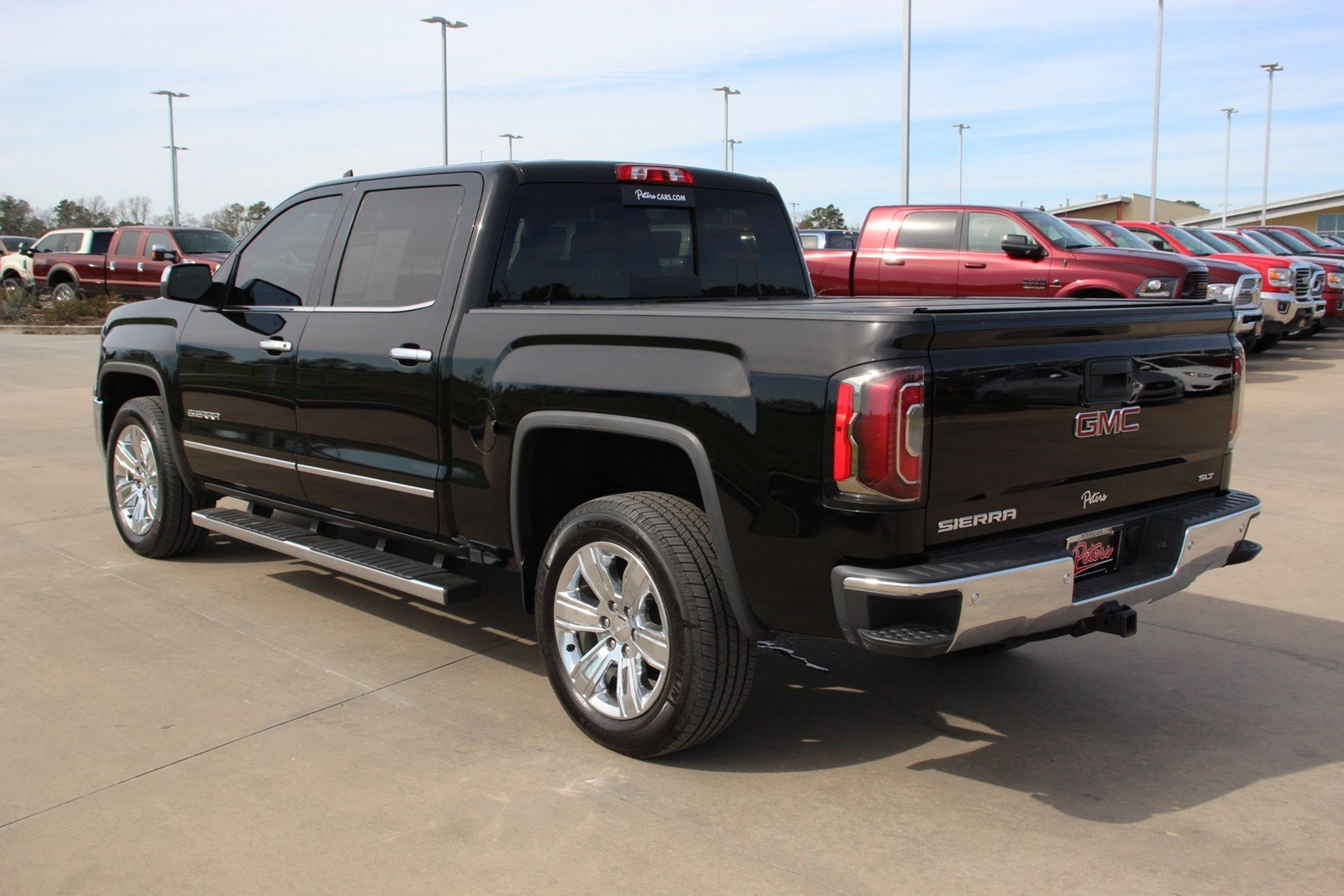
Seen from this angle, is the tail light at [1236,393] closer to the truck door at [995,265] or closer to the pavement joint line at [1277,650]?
the pavement joint line at [1277,650]

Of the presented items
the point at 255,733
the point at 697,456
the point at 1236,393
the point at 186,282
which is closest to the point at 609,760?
the point at 697,456

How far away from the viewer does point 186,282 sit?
5.61 metres

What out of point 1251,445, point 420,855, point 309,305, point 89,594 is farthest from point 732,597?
point 1251,445

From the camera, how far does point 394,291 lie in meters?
4.87

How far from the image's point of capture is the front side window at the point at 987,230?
13.8 m

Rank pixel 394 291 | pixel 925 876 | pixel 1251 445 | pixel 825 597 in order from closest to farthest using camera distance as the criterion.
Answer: pixel 925 876
pixel 825 597
pixel 394 291
pixel 1251 445

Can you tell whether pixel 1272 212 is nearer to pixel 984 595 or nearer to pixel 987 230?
pixel 987 230

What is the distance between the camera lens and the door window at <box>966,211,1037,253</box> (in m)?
13.8

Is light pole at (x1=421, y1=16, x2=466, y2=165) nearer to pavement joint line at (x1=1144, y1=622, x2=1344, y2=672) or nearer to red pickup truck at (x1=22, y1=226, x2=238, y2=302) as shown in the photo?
red pickup truck at (x1=22, y1=226, x2=238, y2=302)

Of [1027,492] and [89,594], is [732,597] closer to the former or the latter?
[1027,492]

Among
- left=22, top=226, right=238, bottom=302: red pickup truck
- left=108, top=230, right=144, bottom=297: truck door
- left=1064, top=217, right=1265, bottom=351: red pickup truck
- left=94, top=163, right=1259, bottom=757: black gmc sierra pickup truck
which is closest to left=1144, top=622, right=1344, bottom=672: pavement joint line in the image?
left=94, top=163, right=1259, bottom=757: black gmc sierra pickup truck

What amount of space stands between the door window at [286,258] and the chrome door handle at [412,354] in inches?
32.9

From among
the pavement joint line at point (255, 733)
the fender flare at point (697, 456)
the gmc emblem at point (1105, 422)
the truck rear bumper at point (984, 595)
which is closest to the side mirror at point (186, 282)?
the pavement joint line at point (255, 733)

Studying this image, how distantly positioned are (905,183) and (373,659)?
2026cm
